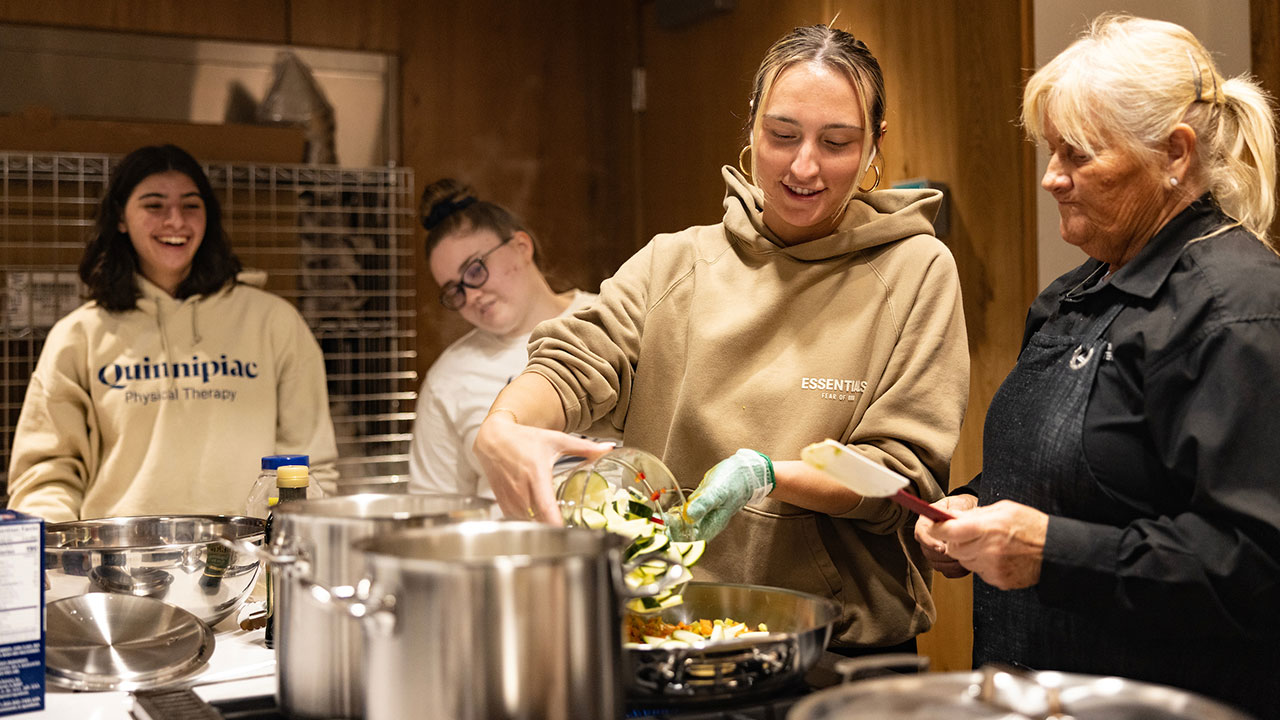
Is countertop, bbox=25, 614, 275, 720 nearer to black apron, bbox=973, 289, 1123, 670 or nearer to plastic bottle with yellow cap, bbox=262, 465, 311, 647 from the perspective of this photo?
plastic bottle with yellow cap, bbox=262, 465, 311, 647

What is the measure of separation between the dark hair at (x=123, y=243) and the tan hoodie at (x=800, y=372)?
157 centimetres

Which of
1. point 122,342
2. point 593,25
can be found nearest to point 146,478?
point 122,342

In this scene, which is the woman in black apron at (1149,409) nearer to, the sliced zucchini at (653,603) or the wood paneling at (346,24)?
the sliced zucchini at (653,603)

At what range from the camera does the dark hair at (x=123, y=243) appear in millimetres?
2805

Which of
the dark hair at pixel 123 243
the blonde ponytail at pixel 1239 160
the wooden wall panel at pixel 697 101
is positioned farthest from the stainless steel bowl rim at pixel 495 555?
the wooden wall panel at pixel 697 101

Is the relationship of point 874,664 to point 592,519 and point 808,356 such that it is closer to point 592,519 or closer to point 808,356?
point 592,519

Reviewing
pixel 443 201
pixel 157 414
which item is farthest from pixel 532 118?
pixel 157 414

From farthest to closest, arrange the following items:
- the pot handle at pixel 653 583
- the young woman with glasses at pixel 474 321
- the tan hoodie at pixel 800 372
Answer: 1. the young woman with glasses at pixel 474 321
2. the tan hoodie at pixel 800 372
3. the pot handle at pixel 653 583

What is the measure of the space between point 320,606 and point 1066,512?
800 mm

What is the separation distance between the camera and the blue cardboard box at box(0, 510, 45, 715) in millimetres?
1104

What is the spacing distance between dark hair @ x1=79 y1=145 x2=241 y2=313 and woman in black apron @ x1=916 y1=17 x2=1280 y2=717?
84.5 inches

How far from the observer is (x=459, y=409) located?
2822 mm

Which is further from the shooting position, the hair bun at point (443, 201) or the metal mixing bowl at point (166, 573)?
the hair bun at point (443, 201)

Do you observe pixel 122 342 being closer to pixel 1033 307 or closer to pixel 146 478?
pixel 146 478
